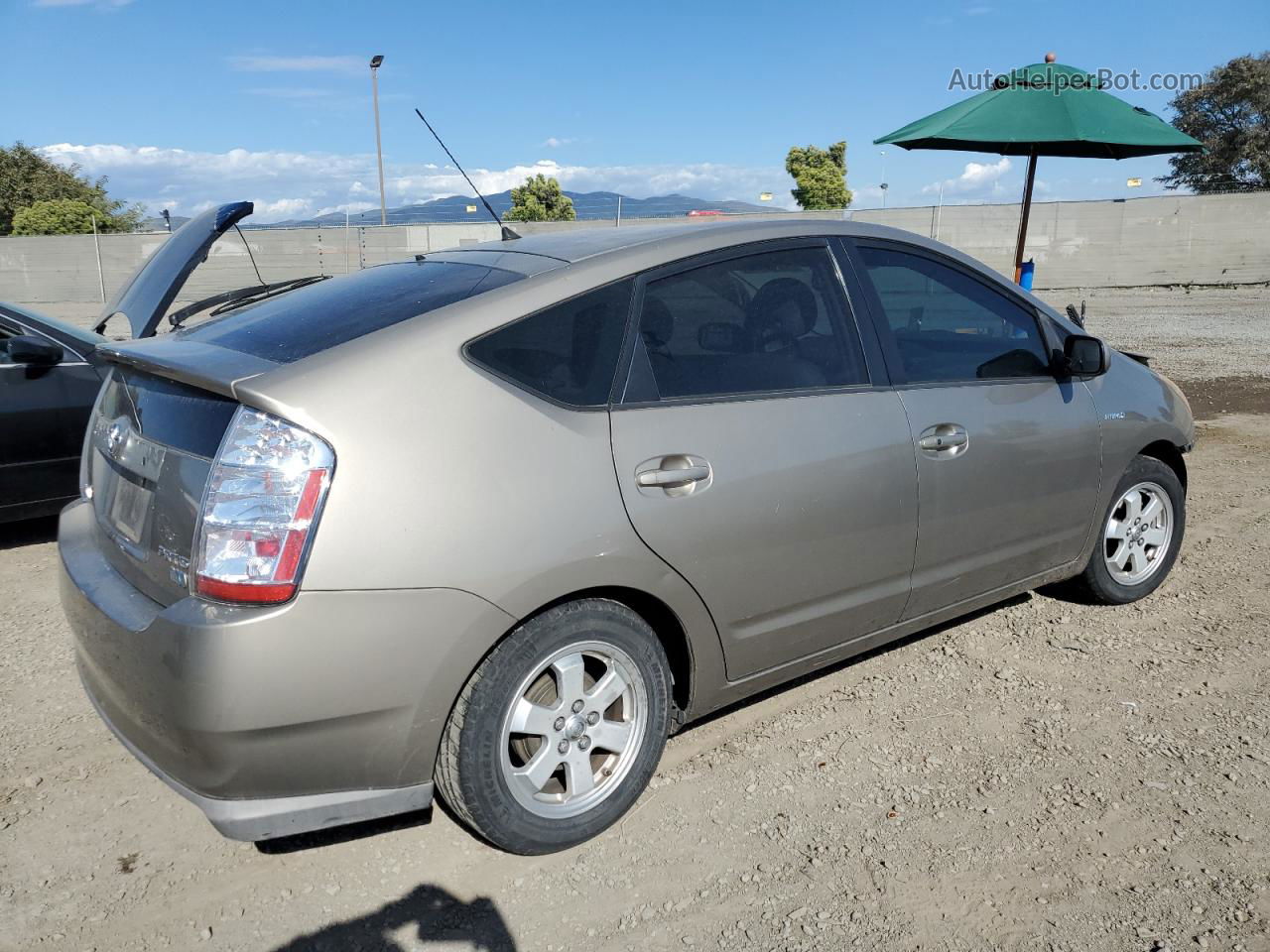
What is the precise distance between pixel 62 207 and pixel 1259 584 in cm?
4059

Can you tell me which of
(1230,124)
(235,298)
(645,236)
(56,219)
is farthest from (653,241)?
(1230,124)

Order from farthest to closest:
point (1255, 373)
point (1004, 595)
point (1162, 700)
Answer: point (1255, 373) → point (1004, 595) → point (1162, 700)

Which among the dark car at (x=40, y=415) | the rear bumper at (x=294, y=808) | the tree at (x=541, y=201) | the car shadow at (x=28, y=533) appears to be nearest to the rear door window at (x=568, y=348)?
the rear bumper at (x=294, y=808)

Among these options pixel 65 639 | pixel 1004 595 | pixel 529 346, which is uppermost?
pixel 529 346

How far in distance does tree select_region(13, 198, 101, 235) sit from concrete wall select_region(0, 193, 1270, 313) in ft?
20.9

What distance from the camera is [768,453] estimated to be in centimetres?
290

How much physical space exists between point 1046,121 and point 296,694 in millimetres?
6884

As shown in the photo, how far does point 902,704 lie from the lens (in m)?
3.57

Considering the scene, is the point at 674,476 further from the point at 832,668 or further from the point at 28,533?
the point at 28,533

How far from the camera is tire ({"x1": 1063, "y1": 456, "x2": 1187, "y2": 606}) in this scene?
4230mm

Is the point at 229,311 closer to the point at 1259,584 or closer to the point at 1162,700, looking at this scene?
the point at 1162,700

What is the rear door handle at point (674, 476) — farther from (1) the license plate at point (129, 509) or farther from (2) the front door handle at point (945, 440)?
(1) the license plate at point (129, 509)

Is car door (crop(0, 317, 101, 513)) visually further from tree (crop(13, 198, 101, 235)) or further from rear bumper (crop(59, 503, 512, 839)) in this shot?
tree (crop(13, 198, 101, 235))

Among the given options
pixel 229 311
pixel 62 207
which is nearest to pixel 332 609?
pixel 229 311
